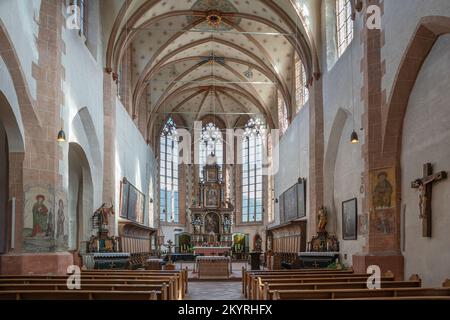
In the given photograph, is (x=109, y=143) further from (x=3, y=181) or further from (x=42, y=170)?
(x=42, y=170)

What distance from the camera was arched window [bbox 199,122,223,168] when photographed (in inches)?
1586

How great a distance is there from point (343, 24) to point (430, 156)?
29.7ft

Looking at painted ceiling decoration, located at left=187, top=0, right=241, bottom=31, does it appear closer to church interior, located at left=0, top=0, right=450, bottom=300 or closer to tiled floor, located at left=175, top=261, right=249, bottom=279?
church interior, located at left=0, top=0, right=450, bottom=300

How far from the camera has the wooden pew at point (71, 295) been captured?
7.16 meters

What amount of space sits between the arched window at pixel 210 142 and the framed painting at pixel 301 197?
1644 cm

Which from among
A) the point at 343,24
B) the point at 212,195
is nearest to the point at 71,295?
the point at 343,24

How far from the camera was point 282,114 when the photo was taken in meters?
32.1

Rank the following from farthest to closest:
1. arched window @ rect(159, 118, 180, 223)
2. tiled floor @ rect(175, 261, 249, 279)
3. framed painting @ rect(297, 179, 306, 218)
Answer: arched window @ rect(159, 118, 180, 223), framed painting @ rect(297, 179, 306, 218), tiled floor @ rect(175, 261, 249, 279)

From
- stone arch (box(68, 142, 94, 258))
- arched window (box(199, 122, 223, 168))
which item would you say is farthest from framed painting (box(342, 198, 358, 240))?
arched window (box(199, 122, 223, 168))

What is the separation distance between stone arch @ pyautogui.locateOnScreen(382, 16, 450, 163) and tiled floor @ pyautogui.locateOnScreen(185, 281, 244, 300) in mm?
5629

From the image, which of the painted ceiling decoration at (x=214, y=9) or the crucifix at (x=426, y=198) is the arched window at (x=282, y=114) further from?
the crucifix at (x=426, y=198)

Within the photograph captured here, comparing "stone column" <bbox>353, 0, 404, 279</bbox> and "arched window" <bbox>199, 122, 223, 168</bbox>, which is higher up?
"arched window" <bbox>199, 122, 223, 168</bbox>

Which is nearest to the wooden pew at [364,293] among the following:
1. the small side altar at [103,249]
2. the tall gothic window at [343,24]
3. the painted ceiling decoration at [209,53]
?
the small side altar at [103,249]
